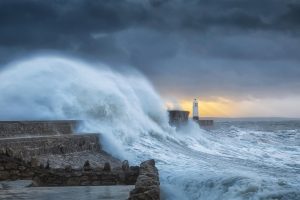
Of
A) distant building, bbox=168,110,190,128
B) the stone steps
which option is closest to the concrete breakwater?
the stone steps

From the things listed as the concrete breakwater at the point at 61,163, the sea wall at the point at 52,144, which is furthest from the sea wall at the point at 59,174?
the sea wall at the point at 52,144

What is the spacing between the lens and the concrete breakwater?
11.6 meters

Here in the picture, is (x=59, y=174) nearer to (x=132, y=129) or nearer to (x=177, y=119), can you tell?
(x=132, y=129)

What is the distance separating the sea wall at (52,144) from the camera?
46.2 feet

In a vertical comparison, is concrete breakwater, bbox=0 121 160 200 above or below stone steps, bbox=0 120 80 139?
below

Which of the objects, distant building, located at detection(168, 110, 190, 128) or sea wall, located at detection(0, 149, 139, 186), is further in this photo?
distant building, located at detection(168, 110, 190, 128)

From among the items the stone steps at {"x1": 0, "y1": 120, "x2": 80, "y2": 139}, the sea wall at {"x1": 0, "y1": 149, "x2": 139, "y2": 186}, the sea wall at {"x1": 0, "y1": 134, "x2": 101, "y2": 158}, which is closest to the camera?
the sea wall at {"x1": 0, "y1": 149, "x2": 139, "y2": 186}

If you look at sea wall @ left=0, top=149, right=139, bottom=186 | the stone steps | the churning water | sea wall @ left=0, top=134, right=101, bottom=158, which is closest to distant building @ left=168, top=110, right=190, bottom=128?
the churning water

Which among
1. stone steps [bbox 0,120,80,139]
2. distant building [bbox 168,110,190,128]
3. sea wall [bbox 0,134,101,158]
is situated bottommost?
sea wall [bbox 0,134,101,158]

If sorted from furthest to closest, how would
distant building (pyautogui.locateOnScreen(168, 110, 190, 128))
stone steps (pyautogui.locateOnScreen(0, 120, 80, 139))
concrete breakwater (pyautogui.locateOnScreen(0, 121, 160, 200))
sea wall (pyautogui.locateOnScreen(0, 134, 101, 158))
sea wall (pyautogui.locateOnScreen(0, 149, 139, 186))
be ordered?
distant building (pyautogui.locateOnScreen(168, 110, 190, 128)), stone steps (pyautogui.locateOnScreen(0, 120, 80, 139)), sea wall (pyautogui.locateOnScreen(0, 134, 101, 158)), sea wall (pyautogui.locateOnScreen(0, 149, 139, 186)), concrete breakwater (pyautogui.locateOnScreen(0, 121, 160, 200))

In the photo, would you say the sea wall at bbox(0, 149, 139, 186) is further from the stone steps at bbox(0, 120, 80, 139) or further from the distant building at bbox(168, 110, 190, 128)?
the distant building at bbox(168, 110, 190, 128)

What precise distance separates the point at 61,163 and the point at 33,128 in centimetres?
274

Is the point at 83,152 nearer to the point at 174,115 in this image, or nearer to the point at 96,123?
the point at 96,123

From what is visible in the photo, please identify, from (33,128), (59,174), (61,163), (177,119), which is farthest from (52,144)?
(177,119)
